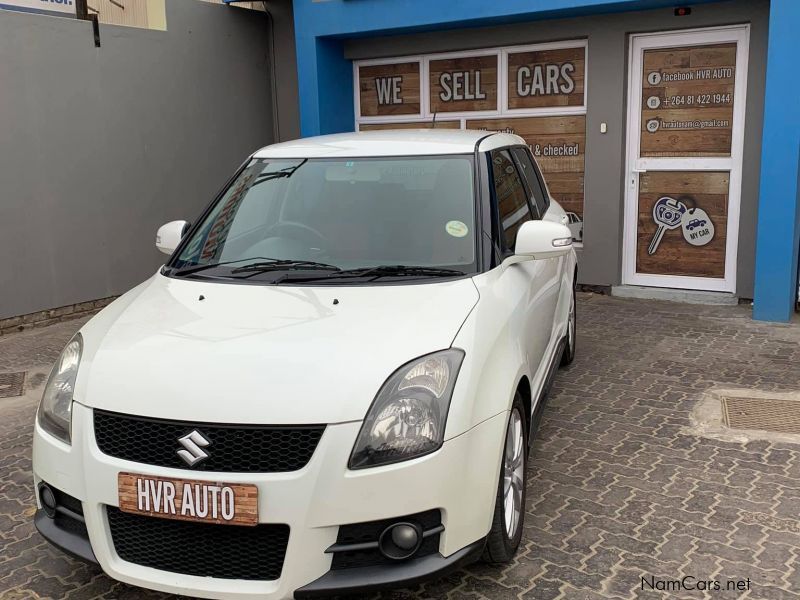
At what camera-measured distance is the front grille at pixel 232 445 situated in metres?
2.62

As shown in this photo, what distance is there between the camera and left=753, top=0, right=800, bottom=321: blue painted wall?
7074 mm

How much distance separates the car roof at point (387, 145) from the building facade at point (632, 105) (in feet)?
13.6

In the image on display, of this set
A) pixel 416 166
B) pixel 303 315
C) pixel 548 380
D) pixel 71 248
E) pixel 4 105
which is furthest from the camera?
pixel 71 248

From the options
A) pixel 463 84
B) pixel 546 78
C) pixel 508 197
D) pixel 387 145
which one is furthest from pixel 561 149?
pixel 387 145

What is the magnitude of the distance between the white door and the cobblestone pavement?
1947 mm

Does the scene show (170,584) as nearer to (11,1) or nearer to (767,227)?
(767,227)

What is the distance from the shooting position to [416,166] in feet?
13.3

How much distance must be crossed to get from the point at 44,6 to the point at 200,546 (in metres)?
7.60

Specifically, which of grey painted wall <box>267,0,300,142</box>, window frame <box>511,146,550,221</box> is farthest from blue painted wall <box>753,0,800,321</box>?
grey painted wall <box>267,0,300,142</box>

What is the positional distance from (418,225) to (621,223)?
5.56 meters

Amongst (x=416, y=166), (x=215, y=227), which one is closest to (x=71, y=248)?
(x=215, y=227)

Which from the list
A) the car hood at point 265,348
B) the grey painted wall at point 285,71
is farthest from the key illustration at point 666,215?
the car hood at point 265,348

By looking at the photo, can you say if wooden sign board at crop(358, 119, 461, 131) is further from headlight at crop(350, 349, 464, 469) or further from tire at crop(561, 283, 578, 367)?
headlight at crop(350, 349, 464, 469)

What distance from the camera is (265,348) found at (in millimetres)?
2902
